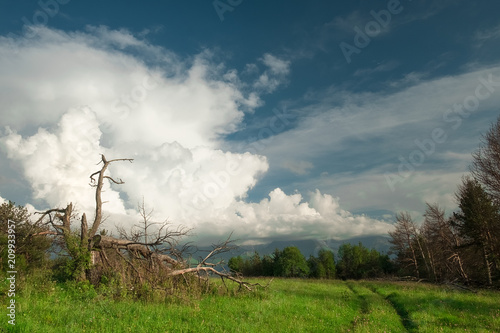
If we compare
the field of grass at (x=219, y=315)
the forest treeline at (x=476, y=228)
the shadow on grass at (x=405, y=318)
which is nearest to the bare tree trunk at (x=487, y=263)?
the forest treeline at (x=476, y=228)

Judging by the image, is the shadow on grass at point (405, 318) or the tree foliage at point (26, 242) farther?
the tree foliage at point (26, 242)

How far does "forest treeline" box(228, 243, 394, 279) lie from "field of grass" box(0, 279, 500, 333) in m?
68.2

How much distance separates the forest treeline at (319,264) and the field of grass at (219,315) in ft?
224

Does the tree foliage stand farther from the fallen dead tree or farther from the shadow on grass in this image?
the shadow on grass

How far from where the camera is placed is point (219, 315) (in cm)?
1269

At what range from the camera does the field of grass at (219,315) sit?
394 inches

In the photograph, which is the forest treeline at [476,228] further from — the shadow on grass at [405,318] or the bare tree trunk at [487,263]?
the shadow on grass at [405,318]

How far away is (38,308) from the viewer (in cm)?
1112

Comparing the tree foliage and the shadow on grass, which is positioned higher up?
the tree foliage

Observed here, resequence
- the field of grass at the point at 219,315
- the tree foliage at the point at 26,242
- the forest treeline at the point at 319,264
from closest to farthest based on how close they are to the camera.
→ the field of grass at the point at 219,315, the tree foliage at the point at 26,242, the forest treeline at the point at 319,264

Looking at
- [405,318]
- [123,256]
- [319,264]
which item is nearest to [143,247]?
[123,256]

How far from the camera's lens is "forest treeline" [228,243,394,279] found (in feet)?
278

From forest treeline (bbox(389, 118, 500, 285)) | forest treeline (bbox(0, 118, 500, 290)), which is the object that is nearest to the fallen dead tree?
forest treeline (bbox(0, 118, 500, 290))

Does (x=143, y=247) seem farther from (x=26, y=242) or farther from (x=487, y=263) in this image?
(x=487, y=263)
